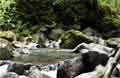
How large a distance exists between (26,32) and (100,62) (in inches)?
523

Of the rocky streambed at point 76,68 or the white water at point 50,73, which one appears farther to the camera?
the white water at point 50,73

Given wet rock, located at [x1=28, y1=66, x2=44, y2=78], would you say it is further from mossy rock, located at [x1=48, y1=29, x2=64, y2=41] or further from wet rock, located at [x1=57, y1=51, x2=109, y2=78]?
mossy rock, located at [x1=48, y1=29, x2=64, y2=41]

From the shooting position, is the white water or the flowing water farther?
the flowing water

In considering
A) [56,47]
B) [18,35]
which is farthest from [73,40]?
[18,35]

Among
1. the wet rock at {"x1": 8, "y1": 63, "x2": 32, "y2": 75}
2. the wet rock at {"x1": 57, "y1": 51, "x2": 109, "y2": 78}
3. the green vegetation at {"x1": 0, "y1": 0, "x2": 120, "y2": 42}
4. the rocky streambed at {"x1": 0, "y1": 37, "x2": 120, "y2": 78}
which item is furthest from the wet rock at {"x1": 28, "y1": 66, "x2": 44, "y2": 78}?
the green vegetation at {"x1": 0, "y1": 0, "x2": 120, "y2": 42}

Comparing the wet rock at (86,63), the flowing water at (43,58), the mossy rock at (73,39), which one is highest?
the wet rock at (86,63)

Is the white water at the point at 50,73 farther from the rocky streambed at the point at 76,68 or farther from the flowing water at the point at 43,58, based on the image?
the flowing water at the point at 43,58

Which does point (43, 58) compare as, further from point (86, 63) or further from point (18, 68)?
point (86, 63)

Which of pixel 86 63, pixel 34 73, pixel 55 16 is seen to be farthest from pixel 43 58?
pixel 55 16

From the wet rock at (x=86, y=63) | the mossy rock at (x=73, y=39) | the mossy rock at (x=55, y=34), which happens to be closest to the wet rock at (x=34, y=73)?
the wet rock at (x=86, y=63)

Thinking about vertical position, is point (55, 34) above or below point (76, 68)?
below

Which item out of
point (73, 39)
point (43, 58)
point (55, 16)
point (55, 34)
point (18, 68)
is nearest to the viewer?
point (18, 68)

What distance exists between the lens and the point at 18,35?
21688 millimetres

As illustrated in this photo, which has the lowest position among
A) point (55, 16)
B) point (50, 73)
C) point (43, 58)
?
point (43, 58)
